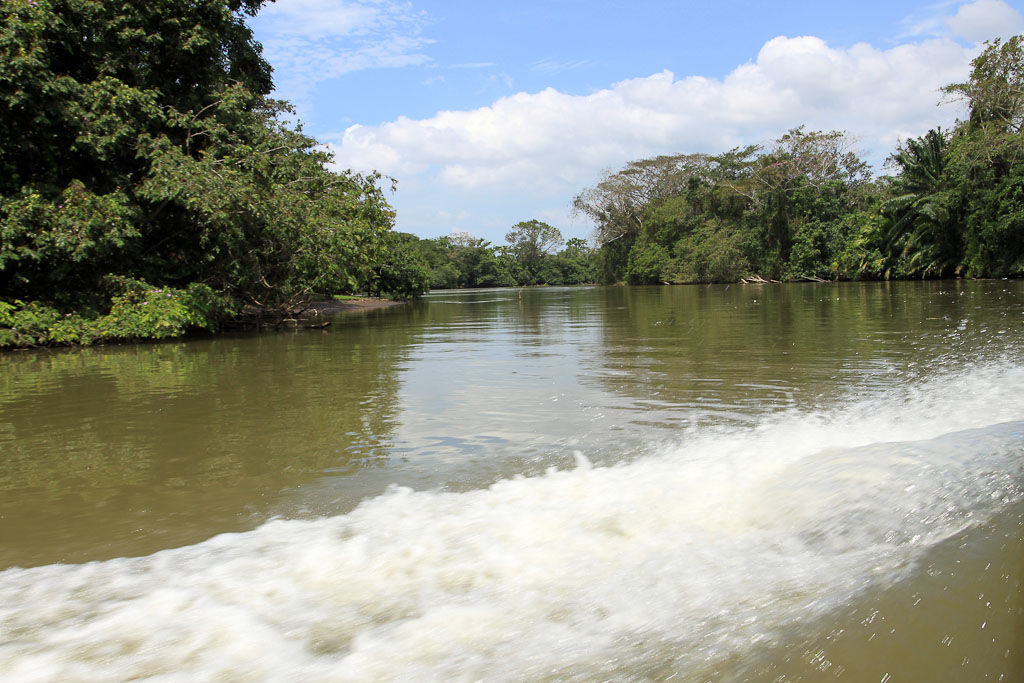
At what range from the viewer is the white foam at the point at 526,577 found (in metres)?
2.23

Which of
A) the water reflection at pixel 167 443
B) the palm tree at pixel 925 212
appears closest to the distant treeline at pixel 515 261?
the palm tree at pixel 925 212

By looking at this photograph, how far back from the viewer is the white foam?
223cm

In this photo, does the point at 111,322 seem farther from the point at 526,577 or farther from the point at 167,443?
the point at 526,577

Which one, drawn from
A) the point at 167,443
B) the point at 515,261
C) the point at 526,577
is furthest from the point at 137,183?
the point at 515,261

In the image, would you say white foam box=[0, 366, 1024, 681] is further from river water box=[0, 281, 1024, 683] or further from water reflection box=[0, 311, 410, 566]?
water reflection box=[0, 311, 410, 566]

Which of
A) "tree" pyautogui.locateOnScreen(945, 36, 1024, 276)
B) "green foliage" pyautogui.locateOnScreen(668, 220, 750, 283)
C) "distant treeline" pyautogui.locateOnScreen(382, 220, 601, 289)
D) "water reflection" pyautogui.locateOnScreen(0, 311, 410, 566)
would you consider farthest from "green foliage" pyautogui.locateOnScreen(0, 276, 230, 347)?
"distant treeline" pyautogui.locateOnScreen(382, 220, 601, 289)

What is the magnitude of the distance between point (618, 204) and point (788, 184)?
16963 millimetres

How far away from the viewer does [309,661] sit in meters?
2.21

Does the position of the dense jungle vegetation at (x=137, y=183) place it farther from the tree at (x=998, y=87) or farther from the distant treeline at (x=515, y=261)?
the distant treeline at (x=515, y=261)

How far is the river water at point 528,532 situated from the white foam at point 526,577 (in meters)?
0.01

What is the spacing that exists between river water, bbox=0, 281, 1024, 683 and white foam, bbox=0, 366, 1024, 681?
0.01m

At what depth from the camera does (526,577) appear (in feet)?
9.03

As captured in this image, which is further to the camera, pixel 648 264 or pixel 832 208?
pixel 648 264

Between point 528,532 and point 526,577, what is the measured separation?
1.50ft
